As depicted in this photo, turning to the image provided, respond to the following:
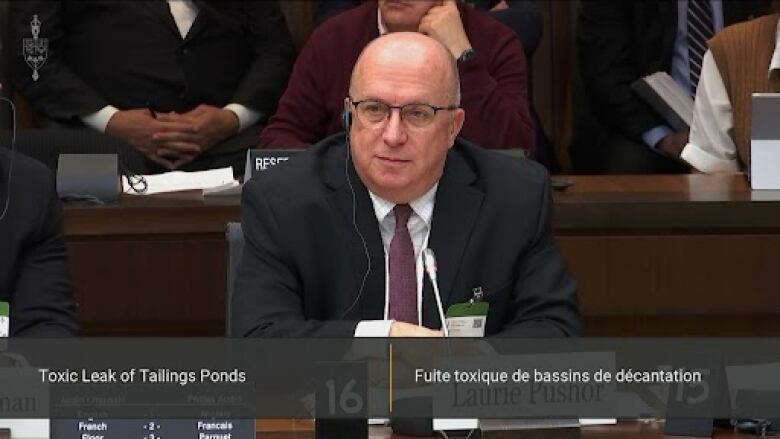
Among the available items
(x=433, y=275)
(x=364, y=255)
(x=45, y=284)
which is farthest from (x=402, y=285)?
(x=45, y=284)

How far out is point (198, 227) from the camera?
3.54 metres

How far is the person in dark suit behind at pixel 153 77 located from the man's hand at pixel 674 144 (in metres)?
1.21

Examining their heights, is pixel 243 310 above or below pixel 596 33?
below

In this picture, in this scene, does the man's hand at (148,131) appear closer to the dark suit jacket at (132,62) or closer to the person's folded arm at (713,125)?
the dark suit jacket at (132,62)

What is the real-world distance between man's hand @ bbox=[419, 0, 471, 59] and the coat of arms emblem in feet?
3.99

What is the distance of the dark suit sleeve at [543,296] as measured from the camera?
2.66 m

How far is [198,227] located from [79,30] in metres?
1.45

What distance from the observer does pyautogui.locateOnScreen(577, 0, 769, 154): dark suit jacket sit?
493 cm

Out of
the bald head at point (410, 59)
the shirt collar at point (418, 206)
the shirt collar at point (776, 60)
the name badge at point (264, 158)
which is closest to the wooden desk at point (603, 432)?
the shirt collar at point (418, 206)

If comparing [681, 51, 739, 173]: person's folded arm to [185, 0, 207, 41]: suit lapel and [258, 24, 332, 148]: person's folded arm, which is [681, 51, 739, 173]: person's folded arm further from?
[185, 0, 207, 41]: suit lapel

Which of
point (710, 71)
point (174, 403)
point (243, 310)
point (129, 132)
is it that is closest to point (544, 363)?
point (174, 403)

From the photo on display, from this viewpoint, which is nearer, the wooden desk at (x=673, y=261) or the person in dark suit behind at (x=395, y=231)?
the person in dark suit behind at (x=395, y=231)

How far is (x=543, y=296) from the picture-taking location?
8.80 ft

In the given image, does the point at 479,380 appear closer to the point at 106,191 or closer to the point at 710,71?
the point at 106,191
